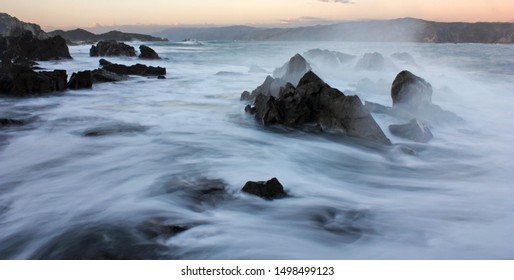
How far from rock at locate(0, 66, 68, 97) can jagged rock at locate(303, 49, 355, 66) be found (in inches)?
738

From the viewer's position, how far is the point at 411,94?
468 inches

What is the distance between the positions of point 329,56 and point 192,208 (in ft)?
85.8

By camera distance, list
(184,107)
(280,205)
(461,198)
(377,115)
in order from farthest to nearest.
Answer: (184,107)
(377,115)
(461,198)
(280,205)

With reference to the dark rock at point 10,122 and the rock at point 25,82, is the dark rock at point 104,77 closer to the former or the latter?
the rock at point 25,82

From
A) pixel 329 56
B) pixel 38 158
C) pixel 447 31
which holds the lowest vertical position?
pixel 38 158

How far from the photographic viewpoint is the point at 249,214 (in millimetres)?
5363

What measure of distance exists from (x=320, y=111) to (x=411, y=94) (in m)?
3.40

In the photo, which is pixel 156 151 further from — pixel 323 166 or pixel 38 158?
pixel 323 166

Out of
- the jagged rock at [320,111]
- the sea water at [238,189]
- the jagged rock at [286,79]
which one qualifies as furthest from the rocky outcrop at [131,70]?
the jagged rock at [320,111]

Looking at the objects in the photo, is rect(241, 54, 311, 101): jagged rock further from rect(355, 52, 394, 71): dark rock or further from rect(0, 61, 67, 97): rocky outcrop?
rect(355, 52, 394, 71): dark rock

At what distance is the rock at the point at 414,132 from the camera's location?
952 cm

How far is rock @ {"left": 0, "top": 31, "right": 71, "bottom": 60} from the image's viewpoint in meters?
33.5

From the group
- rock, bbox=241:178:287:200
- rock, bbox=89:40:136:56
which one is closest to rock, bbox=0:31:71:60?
rock, bbox=89:40:136:56
